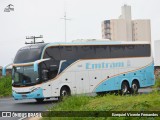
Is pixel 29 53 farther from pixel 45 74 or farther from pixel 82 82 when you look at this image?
pixel 82 82

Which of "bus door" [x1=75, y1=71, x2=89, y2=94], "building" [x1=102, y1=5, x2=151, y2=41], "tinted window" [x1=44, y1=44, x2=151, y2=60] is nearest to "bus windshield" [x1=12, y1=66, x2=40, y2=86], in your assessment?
"tinted window" [x1=44, y1=44, x2=151, y2=60]

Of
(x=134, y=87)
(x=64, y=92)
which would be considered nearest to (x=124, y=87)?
(x=134, y=87)

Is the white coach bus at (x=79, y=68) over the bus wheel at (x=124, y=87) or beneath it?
over

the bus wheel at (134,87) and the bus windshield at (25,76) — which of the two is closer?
the bus windshield at (25,76)

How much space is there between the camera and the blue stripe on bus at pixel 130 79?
2845 cm

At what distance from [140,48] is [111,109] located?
18.3m

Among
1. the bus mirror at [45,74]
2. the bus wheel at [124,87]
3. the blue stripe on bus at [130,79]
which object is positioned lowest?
the bus wheel at [124,87]

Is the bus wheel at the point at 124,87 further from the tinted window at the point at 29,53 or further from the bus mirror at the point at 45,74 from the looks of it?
the tinted window at the point at 29,53

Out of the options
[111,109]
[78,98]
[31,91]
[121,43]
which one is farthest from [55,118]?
[121,43]

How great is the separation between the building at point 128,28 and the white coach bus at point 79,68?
9224 centimetres

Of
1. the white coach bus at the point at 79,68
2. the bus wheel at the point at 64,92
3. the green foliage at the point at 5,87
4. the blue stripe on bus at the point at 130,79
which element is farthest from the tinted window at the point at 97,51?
the green foliage at the point at 5,87

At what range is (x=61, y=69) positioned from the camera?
84.1ft

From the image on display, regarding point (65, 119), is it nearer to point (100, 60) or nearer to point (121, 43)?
point (100, 60)

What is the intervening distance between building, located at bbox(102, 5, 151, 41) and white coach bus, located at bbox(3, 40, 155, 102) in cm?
9224
